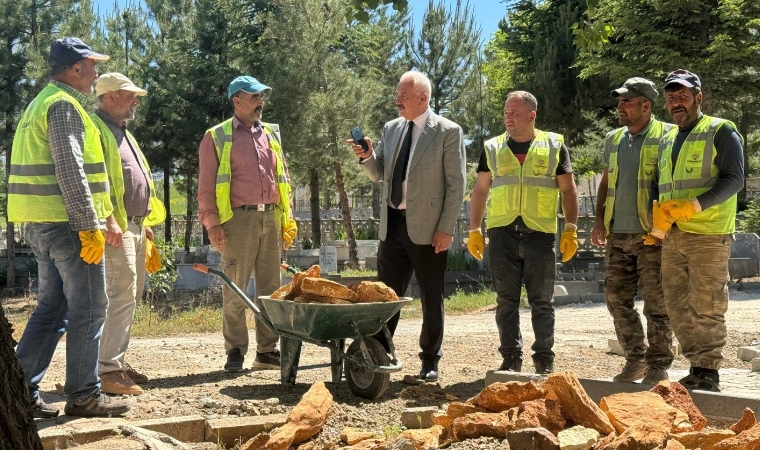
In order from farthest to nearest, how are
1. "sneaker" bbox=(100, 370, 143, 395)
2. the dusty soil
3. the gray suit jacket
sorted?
the gray suit jacket → "sneaker" bbox=(100, 370, 143, 395) → the dusty soil

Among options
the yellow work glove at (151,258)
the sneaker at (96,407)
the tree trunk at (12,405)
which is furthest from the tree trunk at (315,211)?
the tree trunk at (12,405)

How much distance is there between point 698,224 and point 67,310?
11.8 ft

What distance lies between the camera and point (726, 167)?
524 centimetres

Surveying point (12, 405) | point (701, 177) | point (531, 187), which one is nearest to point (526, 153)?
point (531, 187)

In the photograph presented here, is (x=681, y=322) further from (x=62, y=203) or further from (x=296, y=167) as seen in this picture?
(x=296, y=167)

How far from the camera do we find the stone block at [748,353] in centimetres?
715

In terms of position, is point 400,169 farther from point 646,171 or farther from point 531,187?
point 646,171

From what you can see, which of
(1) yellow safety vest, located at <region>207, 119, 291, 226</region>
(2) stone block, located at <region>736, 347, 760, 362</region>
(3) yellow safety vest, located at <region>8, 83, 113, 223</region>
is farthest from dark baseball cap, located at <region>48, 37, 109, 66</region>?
(2) stone block, located at <region>736, 347, 760, 362</region>

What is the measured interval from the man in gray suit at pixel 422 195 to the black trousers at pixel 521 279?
39 cm

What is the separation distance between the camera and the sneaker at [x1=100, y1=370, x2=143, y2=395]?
18.4 ft

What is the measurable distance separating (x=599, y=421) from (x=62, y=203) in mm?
2953

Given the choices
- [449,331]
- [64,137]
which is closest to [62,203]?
[64,137]

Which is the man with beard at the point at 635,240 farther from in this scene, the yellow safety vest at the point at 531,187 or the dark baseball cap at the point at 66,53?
the dark baseball cap at the point at 66,53

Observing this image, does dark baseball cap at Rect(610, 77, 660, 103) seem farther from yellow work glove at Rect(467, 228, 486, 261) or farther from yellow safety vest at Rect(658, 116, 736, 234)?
yellow work glove at Rect(467, 228, 486, 261)
